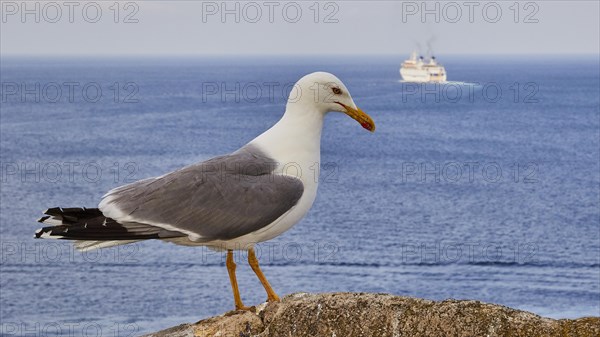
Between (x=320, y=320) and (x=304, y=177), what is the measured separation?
75.8 inches

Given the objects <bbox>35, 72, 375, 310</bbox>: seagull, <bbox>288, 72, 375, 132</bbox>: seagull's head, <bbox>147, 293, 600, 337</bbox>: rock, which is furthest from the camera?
<bbox>288, 72, 375, 132</bbox>: seagull's head

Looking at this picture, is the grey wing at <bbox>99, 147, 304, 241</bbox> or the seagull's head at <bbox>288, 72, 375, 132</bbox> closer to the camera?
the grey wing at <bbox>99, 147, 304, 241</bbox>

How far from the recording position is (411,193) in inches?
3585

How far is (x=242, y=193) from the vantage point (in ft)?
28.9

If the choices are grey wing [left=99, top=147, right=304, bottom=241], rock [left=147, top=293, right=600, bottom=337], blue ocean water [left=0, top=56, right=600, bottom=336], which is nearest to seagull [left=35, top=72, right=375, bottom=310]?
grey wing [left=99, top=147, right=304, bottom=241]

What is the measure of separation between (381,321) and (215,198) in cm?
238

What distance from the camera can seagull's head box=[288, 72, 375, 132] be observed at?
28.8 feet

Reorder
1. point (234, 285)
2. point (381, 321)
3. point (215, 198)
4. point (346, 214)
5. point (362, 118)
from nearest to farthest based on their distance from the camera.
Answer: point (381, 321) → point (234, 285) → point (215, 198) → point (362, 118) → point (346, 214)

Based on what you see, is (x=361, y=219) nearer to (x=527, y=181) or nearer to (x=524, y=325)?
(x=527, y=181)

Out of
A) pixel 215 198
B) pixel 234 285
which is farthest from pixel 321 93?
pixel 234 285

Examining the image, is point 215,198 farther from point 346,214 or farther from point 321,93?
point 346,214

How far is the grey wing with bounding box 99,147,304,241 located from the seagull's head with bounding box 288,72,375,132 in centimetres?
71

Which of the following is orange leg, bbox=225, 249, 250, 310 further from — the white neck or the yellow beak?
the yellow beak

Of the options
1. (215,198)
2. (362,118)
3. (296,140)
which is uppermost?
(362,118)
